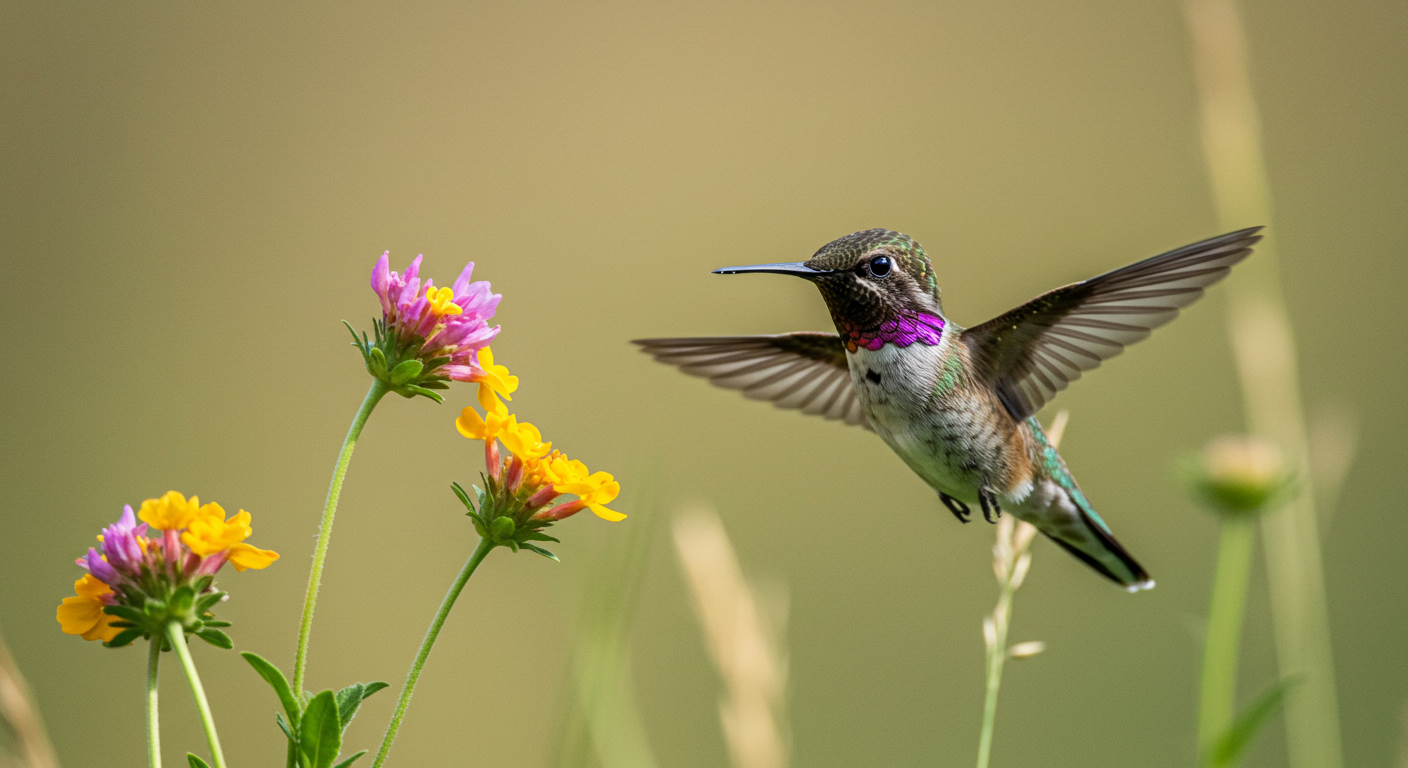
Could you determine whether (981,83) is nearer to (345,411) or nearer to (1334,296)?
(1334,296)

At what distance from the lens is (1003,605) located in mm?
2014

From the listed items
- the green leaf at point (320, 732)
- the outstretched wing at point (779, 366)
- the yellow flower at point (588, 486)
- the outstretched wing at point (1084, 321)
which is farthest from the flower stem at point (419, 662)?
the outstretched wing at point (1084, 321)

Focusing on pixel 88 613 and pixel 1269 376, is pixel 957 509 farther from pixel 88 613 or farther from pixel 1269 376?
pixel 88 613

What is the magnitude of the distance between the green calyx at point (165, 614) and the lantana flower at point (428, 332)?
45 cm

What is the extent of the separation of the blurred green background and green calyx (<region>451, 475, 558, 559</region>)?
4.73 ft

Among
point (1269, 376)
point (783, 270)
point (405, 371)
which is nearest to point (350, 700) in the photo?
point (405, 371)

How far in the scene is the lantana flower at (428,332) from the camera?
1.90 metres

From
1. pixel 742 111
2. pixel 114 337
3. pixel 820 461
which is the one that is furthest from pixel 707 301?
pixel 114 337

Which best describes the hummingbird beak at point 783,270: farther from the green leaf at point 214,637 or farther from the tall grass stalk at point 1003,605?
the green leaf at point 214,637

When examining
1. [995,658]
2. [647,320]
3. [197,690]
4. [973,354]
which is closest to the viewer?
[197,690]

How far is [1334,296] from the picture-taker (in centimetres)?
966

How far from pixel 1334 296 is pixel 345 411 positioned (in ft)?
27.5

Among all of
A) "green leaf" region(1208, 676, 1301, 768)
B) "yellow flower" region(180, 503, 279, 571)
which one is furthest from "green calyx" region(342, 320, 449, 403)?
"green leaf" region(1208, 676, 1301, 768)

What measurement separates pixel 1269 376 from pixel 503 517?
204cm
